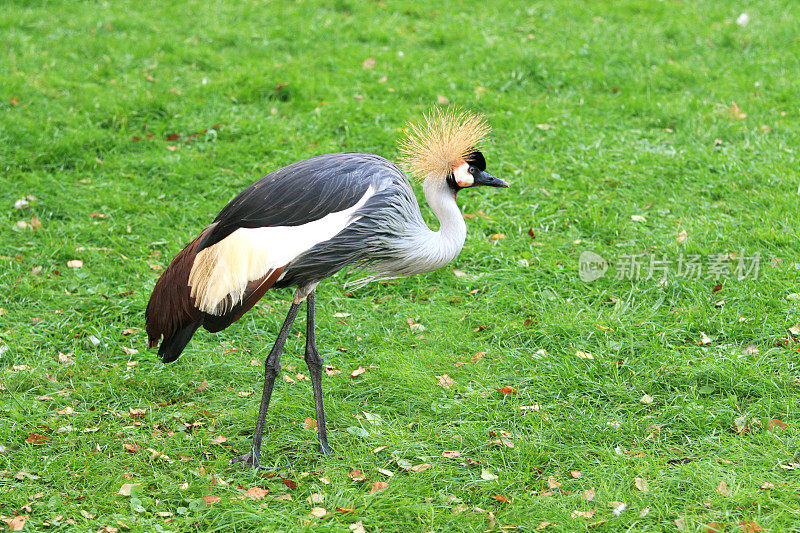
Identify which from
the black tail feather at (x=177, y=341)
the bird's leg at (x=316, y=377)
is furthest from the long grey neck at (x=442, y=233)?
the black tail feather at (x=177, y=341)

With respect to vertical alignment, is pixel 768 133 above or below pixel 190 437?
above

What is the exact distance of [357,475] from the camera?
3945mm

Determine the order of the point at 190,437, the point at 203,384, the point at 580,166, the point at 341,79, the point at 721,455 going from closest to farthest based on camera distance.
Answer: the point at 721,455 < the point at 190,437 < the point at 203,384 < the point at 580,166 < the point at 341,79

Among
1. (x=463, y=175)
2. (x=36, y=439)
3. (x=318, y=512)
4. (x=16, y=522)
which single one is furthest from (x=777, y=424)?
(x=36, y=439)

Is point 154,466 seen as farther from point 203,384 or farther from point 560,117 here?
point 560,117

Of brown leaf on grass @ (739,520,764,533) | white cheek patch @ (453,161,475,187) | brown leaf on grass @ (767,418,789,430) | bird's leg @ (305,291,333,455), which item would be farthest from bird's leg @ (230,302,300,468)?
brown leaf on grass @ (767,418,789,430)

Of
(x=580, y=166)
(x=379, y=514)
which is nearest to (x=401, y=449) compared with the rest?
(x=379, y=514)

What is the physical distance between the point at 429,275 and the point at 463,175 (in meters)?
1.79

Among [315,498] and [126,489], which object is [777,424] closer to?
[315,498]

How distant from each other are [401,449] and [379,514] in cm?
53

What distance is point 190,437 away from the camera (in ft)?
14.0

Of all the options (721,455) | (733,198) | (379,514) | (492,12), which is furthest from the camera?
(492,12)

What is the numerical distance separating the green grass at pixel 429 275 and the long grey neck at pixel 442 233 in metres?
0.92

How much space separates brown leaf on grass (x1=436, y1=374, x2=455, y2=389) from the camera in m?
4.63
